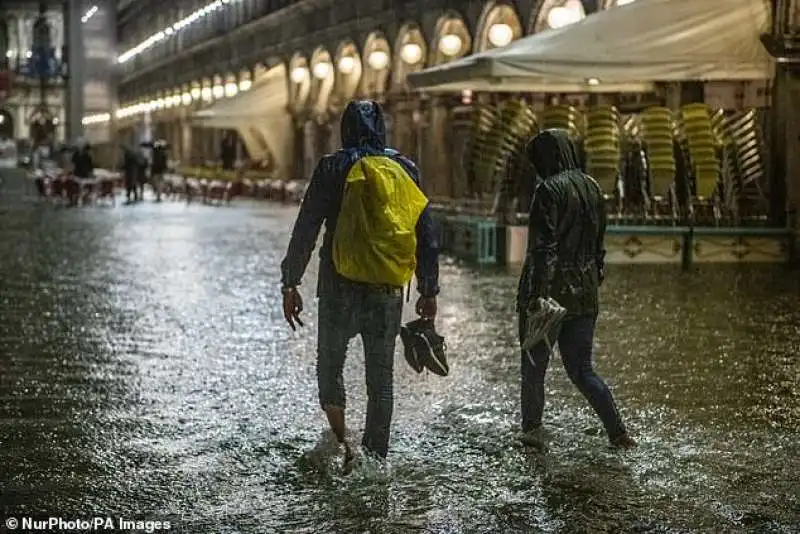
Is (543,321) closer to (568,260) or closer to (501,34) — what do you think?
(568,260)

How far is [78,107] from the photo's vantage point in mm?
77250

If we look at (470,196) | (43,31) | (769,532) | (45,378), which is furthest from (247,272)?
(43,31)

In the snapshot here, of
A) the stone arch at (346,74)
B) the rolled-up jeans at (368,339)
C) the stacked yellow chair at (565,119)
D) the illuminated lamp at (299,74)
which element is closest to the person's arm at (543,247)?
the rolled-up jeans at (368,339)

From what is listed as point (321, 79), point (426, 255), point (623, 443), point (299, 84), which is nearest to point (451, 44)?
point (321, 79)

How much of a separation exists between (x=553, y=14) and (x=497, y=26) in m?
1.95

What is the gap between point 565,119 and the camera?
18.9 metres

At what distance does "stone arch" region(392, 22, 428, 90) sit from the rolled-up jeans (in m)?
22.9

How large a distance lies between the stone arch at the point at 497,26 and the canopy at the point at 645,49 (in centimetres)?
728

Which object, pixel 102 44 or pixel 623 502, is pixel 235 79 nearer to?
pixel 102 44

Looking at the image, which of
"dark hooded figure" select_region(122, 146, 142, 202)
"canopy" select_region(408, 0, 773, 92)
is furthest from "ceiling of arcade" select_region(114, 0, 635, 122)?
"dark hooded figure" select_region(122, 146, 142, 202)

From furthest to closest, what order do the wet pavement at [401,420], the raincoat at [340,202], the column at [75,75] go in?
the column at [75,75] → the raincoat at [340,202] → the wet pavement at [401,420]

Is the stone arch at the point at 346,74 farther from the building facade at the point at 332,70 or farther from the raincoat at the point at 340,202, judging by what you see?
the raincoat at the point at 340,202

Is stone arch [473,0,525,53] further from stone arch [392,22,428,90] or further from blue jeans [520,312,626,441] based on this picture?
blue jeans [520,312,626,441]

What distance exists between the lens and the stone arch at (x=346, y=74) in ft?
117
